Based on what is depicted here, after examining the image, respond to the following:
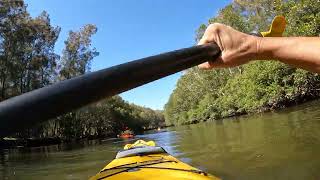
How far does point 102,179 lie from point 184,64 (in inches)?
109

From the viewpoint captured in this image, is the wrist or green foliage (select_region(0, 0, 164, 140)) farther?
green foliage (select_region(0, 0, 164, 140))

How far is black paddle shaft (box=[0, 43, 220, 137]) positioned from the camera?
0.68 meters

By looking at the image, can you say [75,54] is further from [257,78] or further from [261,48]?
[261,48]

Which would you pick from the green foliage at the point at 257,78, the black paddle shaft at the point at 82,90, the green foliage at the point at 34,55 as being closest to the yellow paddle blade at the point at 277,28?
the black paddle shaft at the point at 82,90

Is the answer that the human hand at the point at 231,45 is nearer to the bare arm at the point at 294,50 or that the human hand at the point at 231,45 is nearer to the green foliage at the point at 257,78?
the bare arm at the point at 294,50

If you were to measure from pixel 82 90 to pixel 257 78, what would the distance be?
1281 inches

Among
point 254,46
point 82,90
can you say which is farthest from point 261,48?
point 82,90

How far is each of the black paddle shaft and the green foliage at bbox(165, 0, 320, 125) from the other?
18.2 m

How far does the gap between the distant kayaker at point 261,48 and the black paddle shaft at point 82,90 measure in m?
0.23

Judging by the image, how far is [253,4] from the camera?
4450cm

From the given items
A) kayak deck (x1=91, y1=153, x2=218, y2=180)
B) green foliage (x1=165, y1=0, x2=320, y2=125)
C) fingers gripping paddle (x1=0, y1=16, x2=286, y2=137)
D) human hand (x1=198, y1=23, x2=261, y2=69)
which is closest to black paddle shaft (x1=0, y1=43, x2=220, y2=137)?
fingers gripping paddle (x1=0, y1=16, x2=286, y2=137)

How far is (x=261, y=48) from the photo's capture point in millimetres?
1274

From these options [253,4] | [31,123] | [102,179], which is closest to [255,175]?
[102,179]

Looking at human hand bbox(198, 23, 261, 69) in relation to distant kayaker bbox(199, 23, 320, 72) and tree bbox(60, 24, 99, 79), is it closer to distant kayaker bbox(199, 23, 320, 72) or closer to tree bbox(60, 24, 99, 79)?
distant kayaker bbox(199, 23, 320, 72)
